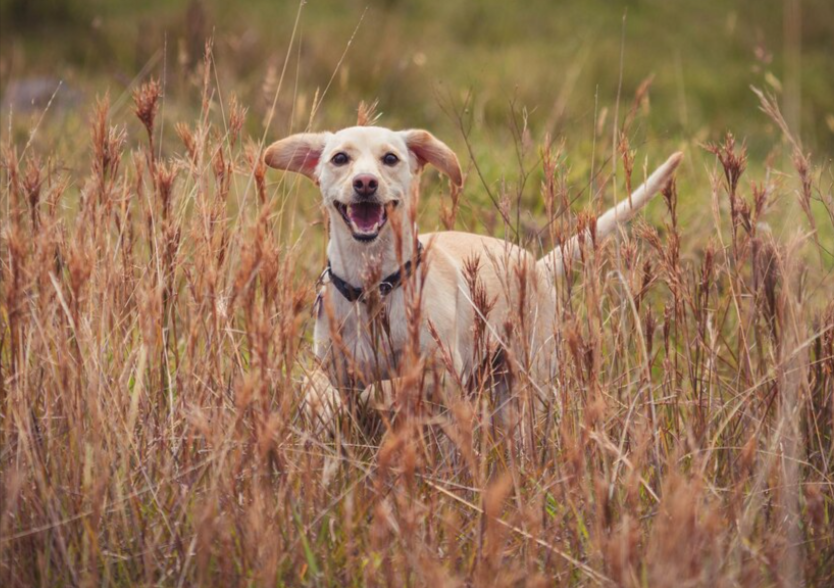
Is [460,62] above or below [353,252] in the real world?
above

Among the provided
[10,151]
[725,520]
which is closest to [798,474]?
[725,520]

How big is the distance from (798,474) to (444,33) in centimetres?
880

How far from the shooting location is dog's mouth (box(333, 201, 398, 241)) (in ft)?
10.0

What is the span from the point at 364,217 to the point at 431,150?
1.37ft

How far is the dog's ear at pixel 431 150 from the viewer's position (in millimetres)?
3275

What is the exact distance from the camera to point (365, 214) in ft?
10.4

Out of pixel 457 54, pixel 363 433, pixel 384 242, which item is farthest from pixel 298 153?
pixel 457 54

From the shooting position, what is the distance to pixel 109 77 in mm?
8125

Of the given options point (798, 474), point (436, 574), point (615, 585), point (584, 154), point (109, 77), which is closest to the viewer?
point (436, 574)

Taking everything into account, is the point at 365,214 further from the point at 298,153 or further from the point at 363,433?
the point at 363,433

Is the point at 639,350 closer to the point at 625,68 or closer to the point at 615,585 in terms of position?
the point at 615,585

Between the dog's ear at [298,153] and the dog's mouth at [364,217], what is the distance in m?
0.26

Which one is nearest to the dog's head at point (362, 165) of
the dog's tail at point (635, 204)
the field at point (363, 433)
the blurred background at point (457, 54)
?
the field at point (363, 433)

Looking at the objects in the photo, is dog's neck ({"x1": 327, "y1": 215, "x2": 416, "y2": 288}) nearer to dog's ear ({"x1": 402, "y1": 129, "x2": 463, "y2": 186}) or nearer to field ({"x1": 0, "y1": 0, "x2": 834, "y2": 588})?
dog's ear ({"x1": 402, "y1": 129, "x2": 463, "y2": 186})
